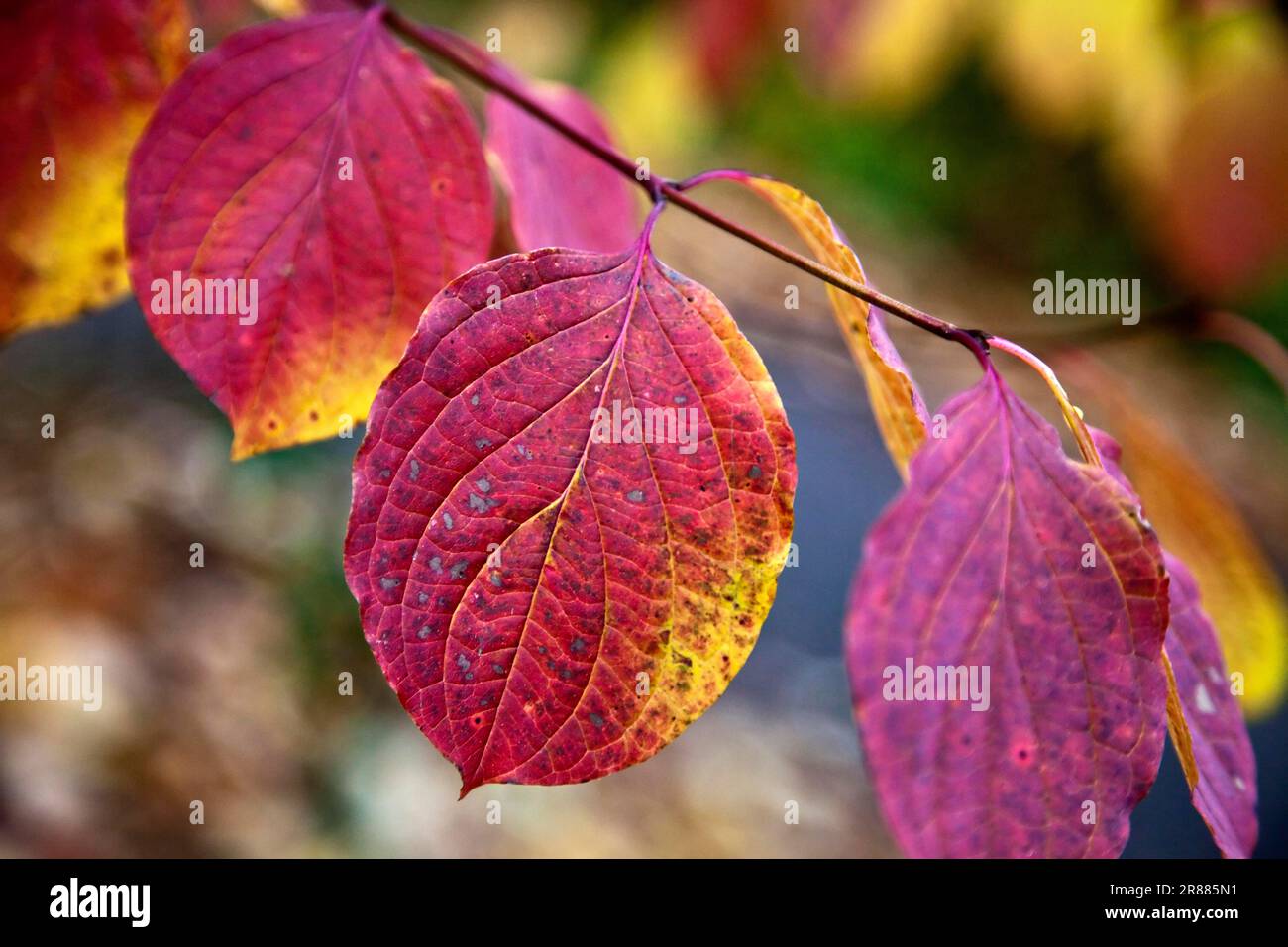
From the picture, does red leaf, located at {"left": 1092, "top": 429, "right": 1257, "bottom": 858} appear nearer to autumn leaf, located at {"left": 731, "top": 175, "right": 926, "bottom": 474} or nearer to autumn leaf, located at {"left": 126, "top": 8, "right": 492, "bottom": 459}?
autumn leaf, located at {"left": 731, "top": 175, "right": 926, "bottom": 474}

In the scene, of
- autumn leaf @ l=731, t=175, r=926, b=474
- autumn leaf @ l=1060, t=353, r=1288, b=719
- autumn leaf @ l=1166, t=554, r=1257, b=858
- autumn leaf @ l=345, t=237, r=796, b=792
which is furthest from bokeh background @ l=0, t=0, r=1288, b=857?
autumn leaf @ l=345, t=237, r=796, b=792

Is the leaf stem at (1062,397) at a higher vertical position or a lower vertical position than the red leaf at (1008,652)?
higher

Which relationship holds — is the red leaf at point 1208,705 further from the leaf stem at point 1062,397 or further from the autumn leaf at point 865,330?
the autumn leaf at point 865,330

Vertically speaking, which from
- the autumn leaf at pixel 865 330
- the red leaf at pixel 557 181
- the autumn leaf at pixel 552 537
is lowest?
the autumn leaf at pixel 552 537

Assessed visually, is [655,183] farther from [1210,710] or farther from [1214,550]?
[1214,550]

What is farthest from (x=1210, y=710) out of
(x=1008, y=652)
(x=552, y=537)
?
(x=552, y=537)

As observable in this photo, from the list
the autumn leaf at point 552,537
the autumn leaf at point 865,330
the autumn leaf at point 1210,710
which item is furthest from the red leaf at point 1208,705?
the autumn leaf at point 552,537

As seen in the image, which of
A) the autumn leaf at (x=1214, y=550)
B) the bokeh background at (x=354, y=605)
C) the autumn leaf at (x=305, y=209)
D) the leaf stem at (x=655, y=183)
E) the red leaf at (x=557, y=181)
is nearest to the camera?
the leaf stem at (x=655, y=183)

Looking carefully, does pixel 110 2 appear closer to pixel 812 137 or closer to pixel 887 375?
pixel 887 375
